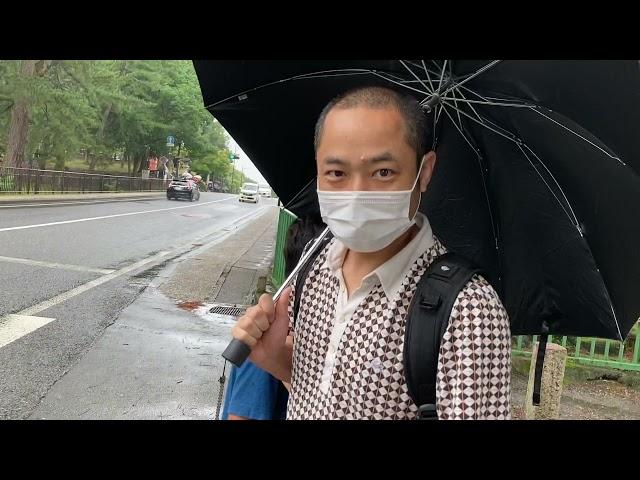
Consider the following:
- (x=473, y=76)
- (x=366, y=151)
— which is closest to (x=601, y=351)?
(x=473, y=76)

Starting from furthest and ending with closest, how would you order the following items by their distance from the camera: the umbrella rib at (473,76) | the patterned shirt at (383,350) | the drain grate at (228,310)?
the drain grate at (228,310) → the umbrella rib at (473,76) → the patterned shirt at (383,350)

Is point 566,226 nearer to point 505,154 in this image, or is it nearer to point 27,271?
point 505,154

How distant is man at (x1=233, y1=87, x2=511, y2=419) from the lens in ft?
3.72

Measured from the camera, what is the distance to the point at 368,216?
4.31 feet

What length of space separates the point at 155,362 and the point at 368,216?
448 cm

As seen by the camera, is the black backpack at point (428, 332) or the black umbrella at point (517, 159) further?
the black umbrella at point (517, 159)

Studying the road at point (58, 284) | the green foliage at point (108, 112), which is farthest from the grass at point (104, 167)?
the road at point (58, 284)

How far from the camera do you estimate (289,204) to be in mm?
2287

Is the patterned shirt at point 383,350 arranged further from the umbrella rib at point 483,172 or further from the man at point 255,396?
the umbrella rib at point 483,172

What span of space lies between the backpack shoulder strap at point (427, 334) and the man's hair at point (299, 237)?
0.96 meters

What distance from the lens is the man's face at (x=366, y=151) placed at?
1271mm

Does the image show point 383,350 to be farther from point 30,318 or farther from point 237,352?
point 30,318

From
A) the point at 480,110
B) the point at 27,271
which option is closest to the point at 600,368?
the point at 480,110

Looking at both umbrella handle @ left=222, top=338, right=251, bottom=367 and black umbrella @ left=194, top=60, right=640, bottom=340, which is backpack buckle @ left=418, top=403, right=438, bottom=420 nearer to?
umbrella handle @ left=222, top=338, right=251, bottom=367
